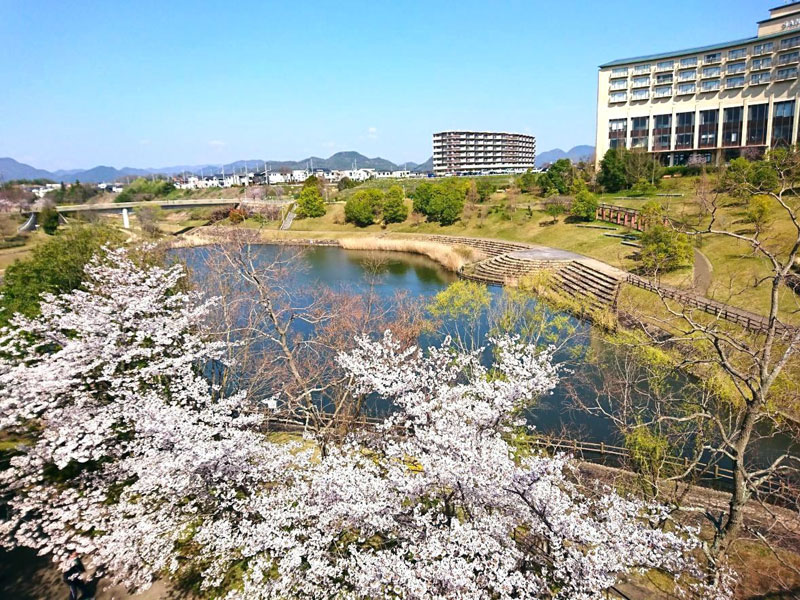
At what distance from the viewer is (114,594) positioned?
25.0 feet

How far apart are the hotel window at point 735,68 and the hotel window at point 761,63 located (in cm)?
65

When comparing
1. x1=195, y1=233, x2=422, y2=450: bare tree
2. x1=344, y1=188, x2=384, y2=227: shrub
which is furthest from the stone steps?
x1=344, y1=188, x2=384, y2=227: shrub

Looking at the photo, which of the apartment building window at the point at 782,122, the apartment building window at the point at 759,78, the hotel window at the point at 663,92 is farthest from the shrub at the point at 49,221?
the apartment building window at the point at 782,122

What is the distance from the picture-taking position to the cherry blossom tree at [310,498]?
5.71m

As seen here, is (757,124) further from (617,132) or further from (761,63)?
(617,132)

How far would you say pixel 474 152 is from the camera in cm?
9519

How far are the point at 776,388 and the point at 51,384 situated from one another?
1563 centimetres

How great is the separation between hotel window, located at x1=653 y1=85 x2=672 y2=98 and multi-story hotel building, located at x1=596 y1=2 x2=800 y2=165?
3.4 inches

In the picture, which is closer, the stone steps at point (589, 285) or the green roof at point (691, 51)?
the stone steps at point (589, 285)

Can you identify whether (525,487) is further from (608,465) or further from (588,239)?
(588,239)

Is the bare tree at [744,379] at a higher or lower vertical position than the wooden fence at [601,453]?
higher

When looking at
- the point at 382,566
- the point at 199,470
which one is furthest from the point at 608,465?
the point at 199,470

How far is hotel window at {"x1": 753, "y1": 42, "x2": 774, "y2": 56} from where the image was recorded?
39281mm

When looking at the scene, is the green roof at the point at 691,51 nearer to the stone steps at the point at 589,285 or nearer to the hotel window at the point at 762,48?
the hotel window at the point at 762,48
